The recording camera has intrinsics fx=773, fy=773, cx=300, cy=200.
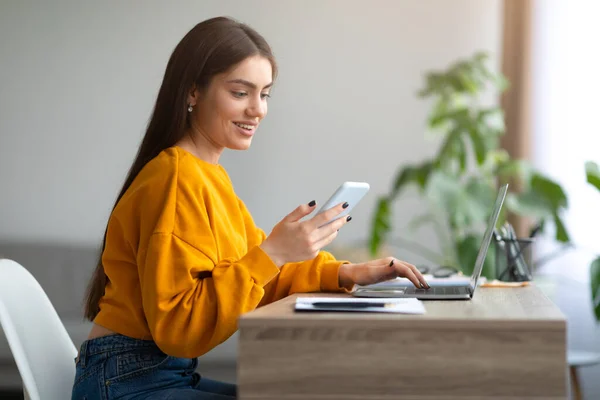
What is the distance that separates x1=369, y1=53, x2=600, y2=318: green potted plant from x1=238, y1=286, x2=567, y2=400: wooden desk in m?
1.85

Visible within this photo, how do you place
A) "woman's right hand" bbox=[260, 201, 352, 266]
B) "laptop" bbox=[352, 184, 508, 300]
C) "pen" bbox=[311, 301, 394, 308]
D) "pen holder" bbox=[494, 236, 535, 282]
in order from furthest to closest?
"pen holder" bbox=[494, 236, 535, 282]
"laptop" bbox=[352, 184, 508, 300]
"woman's right hand" bbox=[260, 201, 352, 266]
"pen" bbox=[311, 301, 394, 308]

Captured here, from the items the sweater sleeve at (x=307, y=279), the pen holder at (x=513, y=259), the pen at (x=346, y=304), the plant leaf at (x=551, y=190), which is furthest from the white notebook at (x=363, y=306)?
the plant leaf at (x=551, y=190)

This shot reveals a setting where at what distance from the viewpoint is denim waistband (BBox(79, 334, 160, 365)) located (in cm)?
134

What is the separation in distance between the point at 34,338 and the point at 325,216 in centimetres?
57

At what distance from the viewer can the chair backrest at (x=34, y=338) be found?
131cm

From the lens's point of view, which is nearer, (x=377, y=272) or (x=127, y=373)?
(x=127, y=373)

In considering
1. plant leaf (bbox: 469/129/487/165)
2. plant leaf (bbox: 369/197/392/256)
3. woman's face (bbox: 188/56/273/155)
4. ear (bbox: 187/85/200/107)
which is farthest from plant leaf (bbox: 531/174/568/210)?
ear (bbox: 187/85/200/107)

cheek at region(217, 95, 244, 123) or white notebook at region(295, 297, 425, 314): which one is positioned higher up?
cheek at region(217, 95, 244, 123)

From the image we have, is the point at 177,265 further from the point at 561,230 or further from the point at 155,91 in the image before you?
the point at 155,91

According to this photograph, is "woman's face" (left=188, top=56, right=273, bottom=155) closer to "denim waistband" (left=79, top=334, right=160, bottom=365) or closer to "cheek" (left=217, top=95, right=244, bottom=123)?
"cheek" (left=217, top=95, right=244, bottom=123)

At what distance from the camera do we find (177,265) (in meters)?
1.25

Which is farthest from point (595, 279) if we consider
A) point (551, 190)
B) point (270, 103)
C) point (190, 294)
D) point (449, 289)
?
point (190, 294)

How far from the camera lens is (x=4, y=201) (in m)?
3.81

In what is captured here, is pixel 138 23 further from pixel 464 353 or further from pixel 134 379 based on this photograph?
pixel 464 353
